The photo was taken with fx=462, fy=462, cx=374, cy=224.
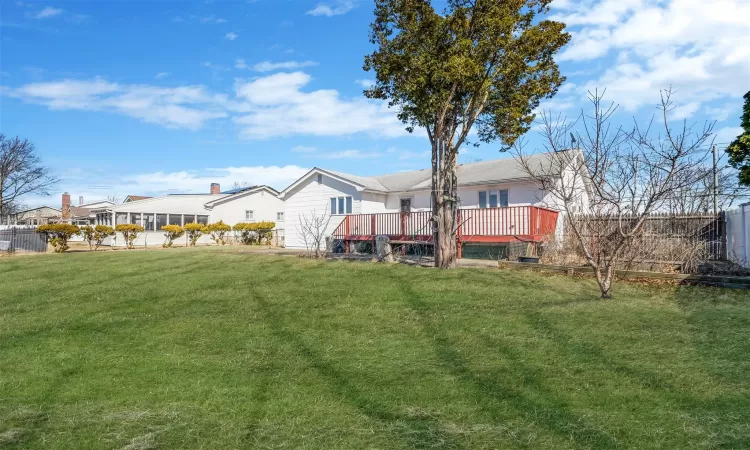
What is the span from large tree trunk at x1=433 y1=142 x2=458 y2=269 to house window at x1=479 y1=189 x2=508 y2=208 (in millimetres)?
7832

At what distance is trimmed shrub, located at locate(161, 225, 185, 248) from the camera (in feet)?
99.9

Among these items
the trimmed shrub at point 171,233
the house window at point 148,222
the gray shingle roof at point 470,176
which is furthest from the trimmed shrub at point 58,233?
the gray shingle roof at point 470,176

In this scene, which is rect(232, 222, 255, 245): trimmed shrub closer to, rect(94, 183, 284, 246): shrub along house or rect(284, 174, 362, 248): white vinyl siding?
rect(94, 183, 284, 246): shrub along house

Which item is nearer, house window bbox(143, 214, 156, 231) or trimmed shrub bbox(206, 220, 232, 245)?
trimmed shrub bbox(206, 220, 232, 245)

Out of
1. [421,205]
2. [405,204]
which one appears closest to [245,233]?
[405,204]

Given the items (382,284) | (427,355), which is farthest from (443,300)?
(427,355)

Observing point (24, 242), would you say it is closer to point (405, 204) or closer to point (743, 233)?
point (405, 204)

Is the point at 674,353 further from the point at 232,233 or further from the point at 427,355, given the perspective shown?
the point at 232,233

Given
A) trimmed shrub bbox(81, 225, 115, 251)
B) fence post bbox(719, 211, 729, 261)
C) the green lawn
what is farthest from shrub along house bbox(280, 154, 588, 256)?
trimmed shrub bbox(81, 225, 115, 251)

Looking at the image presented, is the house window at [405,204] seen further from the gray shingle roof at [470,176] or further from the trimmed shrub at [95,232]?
the trimmed shrub at [95,232]

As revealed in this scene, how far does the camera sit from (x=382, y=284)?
9172 millimetres

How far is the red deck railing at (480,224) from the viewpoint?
46.9 feet

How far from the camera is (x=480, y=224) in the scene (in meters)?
15.6

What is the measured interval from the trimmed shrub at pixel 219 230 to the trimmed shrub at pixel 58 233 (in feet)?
27.6
